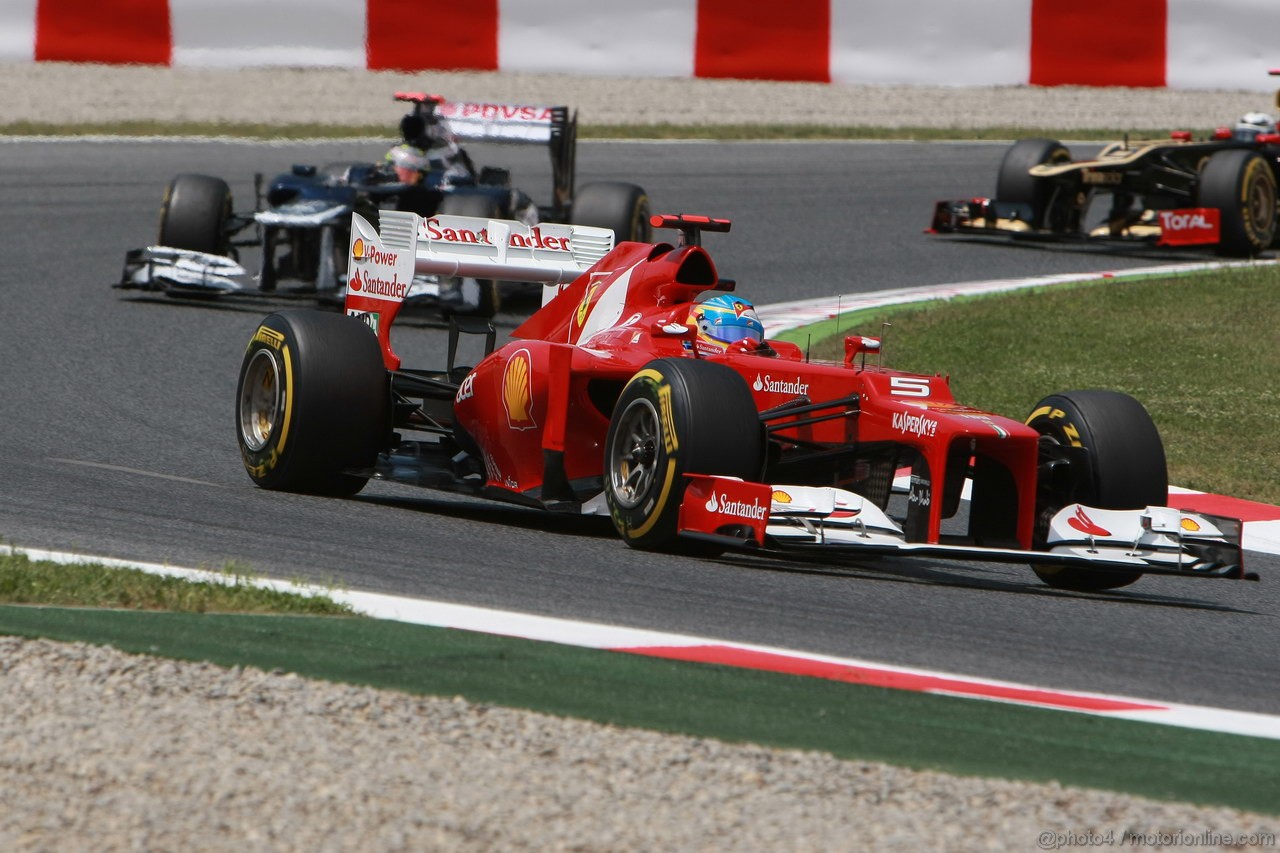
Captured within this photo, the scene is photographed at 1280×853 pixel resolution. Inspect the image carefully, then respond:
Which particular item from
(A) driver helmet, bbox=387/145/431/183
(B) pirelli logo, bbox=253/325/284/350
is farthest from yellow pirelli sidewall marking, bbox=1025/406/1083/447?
(A) driver helmet, bbox=387/145/431/183

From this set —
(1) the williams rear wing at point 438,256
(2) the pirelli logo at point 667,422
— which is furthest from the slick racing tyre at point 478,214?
(2) the pirelli logo at point 667,422

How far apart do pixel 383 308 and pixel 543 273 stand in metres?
0.80

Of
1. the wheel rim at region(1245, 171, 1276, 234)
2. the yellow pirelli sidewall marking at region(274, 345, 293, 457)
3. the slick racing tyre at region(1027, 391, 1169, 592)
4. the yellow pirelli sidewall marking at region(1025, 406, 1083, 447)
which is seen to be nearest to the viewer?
the slick racing tyre at region(1027, 391, 1169, 592)

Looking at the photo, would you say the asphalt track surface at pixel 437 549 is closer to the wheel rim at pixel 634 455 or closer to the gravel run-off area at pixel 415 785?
the wheel rim at pixel 634 455

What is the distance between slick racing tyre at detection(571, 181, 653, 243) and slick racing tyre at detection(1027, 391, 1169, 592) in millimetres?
7977

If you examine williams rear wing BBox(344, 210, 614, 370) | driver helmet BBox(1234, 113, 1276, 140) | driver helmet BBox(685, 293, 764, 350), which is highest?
driver helmet BBox(1234, 113, 1276, 140)

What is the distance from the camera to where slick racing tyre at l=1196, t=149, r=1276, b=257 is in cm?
1691

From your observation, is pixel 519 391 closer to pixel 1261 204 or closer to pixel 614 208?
pixel 614 208

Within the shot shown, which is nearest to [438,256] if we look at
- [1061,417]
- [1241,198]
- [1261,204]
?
[1061,417]

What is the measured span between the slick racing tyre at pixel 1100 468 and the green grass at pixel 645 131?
14.3 meters

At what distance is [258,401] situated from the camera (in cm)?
857

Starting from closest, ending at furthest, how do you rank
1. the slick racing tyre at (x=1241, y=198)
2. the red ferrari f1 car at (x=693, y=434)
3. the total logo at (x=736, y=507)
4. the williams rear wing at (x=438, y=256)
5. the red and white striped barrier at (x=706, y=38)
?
1. the total logo at (x=736, y=507)
2. the red ferrari f1 car at (x=693, y=434)
3. the williams rear wing at (x=438, y=256)
4. the slick racing tyre at (x=1241, y=198)
5. the red and white striped barrier at (x=706, y=38)

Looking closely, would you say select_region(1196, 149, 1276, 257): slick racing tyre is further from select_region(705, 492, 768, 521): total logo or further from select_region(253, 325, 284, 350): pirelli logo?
select_region(705, 492, 768, 521): total logo

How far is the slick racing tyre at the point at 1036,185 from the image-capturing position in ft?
59.4
